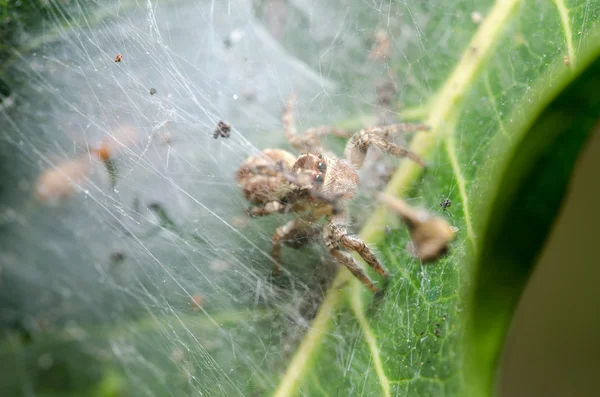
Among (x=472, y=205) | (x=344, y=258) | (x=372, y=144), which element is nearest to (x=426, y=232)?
(x=472, y=205)

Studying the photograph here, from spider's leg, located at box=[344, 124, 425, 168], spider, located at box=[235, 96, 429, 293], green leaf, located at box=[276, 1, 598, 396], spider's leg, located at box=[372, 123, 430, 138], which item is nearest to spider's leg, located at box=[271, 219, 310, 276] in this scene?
spider, located at box=[235, 96, 429, 293]

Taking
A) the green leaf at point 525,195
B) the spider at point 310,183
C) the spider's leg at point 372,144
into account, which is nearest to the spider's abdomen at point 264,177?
the spider at point 310,183

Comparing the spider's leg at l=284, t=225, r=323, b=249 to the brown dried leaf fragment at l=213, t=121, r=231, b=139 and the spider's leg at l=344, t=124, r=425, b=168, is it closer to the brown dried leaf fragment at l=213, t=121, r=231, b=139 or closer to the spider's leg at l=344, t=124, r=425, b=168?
the spider's leg at l=344, t=124, r=425, b=168

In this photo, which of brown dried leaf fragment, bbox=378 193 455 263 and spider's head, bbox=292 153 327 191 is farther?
spider's head, bbox=292 153 327 191

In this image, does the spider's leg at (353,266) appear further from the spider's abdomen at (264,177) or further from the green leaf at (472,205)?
the spider's abdomen at (264,177)

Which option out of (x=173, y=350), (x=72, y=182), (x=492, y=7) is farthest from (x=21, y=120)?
(x=492, y=7)

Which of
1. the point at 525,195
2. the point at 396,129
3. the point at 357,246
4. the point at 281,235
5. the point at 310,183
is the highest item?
the point at 396,129

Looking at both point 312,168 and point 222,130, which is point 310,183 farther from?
point 222,130

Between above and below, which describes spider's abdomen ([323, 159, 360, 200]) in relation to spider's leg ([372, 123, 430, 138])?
below
